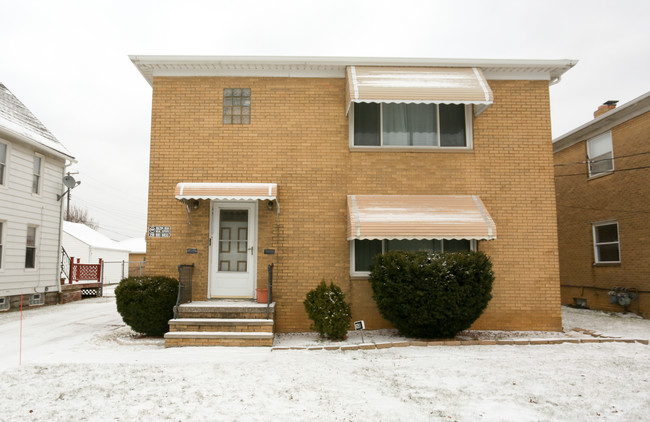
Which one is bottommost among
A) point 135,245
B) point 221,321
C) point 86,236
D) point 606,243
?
point 221,321

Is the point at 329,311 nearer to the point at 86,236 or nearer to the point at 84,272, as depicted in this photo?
the point at 84,272

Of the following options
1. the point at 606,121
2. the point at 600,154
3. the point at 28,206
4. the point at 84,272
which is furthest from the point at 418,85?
the point at 84,272

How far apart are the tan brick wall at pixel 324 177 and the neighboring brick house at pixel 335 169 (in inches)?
0.9

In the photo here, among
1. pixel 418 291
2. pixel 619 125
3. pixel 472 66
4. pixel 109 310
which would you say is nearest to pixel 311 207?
pixel 418 291

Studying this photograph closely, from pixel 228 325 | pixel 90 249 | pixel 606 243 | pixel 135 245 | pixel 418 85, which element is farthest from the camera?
pixel 135 245

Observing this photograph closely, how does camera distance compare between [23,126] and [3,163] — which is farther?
[23,126]

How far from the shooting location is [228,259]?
9.73 m

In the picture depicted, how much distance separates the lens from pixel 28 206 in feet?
49.4

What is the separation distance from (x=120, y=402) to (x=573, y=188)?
15683mm

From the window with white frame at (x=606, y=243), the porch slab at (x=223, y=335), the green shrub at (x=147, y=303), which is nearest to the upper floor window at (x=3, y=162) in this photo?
the green shrub at (x=147, y=303)

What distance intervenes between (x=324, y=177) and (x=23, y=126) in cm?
1154

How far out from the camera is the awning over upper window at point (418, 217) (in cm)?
867

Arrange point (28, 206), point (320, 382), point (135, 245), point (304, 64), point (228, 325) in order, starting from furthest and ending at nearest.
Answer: point (135, 245)
point (28, 206)
point (304, 64)
point (228, 325)
point (320, 382)

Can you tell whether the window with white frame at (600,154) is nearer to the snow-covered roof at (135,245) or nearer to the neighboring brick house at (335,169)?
the neighboring brick house at (335,169)
